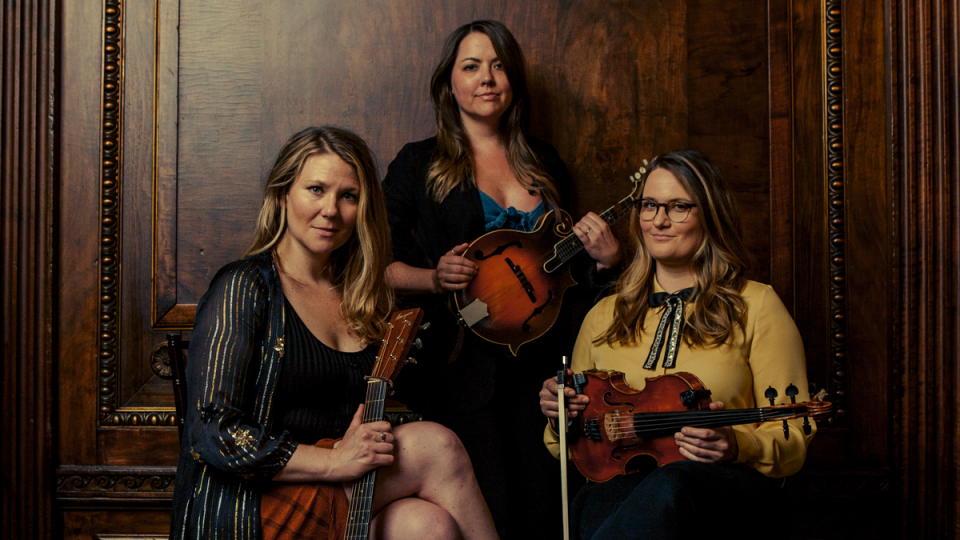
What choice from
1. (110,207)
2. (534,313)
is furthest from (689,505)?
(110,207)

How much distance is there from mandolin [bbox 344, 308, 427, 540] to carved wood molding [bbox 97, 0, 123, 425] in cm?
119

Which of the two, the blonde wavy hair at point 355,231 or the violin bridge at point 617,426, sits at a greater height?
the blonde wavy hair at point 355,231

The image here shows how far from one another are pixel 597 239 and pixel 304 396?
88 cm

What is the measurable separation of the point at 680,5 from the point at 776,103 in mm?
448

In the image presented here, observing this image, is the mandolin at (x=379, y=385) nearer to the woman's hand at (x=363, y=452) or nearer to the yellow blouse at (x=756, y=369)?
the woman's hand at (x=363, y=452)

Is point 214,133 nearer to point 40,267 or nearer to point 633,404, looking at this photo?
point 40,267

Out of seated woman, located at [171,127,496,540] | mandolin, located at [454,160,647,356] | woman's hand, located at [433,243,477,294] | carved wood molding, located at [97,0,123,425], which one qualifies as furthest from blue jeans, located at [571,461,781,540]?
carved wood molding, located at [97,0,123,425]

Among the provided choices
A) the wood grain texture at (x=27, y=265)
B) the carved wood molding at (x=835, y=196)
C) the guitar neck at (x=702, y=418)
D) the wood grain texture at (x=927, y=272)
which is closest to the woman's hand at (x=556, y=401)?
the guitar neck at (x=702, y=418)

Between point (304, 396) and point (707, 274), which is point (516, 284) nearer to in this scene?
point (707, 274)

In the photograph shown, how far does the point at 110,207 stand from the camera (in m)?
2.46

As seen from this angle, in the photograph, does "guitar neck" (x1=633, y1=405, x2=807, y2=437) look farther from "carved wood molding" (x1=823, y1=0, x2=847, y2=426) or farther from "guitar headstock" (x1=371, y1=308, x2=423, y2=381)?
"carved wood molding" (x1=823, y1=0, x2=847, y2=426)

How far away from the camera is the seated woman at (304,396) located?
150cm

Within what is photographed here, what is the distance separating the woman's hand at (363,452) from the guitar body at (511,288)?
2.00 ft

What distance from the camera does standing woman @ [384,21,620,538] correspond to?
2145 millimetres
